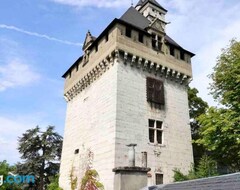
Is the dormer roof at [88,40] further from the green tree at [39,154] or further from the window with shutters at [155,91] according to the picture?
the green tree at [39,154]

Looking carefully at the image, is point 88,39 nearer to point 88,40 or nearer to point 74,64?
point 88,40

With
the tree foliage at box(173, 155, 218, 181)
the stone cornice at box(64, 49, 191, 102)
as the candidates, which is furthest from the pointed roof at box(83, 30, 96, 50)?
the tree foliage at box(173, 155, 218, 181)

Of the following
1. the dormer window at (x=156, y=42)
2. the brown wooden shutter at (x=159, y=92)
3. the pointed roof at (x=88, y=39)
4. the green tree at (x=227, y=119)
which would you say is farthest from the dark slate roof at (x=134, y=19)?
the green tree at (x=227, y=119)

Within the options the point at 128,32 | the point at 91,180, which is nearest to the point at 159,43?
the point at 128,32

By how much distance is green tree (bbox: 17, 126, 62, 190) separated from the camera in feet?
94.5

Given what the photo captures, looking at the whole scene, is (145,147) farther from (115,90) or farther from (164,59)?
(164,59)

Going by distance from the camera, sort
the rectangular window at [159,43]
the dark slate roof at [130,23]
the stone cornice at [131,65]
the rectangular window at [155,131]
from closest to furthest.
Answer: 1. the rectangular window at [155,131]
2. the stone cornice at [131,65]
3. the dark slate roof at [130,23]
4. the rectangular window at [159,43]

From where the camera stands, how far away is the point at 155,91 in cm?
1761

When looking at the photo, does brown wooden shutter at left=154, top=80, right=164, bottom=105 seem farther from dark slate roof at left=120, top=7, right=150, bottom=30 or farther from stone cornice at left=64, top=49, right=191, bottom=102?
dark slate roof at left=120, top=7, right=150, bottom=30

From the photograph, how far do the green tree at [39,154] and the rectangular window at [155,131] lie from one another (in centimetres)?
1652

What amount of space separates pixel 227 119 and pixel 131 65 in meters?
6.73

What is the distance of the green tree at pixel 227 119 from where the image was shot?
14.2 metres

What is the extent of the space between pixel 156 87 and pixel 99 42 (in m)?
5.33

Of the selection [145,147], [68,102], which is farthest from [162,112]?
[68,102]
